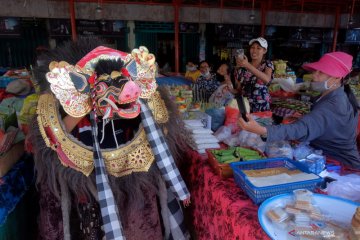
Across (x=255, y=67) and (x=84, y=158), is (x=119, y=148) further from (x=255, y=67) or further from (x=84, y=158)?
(x=255, y=67)

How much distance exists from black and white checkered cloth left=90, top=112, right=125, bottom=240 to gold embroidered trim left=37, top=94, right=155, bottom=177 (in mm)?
57

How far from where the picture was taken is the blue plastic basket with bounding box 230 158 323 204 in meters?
1.07

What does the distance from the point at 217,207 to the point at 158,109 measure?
557 millimetres

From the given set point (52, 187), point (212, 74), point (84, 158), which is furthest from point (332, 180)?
point (212, 74)

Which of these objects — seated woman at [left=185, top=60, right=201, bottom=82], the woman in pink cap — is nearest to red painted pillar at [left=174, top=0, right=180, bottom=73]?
seated woman at [left=185, top=60, right=201, bottom=82]

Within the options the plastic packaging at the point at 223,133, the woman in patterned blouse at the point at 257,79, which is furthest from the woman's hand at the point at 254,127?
the woman in patterned blouse at the point at 257,79

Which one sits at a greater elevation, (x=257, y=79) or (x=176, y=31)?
(x=176, y=31)

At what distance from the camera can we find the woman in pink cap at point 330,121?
142 cm

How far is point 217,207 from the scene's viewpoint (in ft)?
4.30

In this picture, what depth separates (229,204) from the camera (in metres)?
1.18

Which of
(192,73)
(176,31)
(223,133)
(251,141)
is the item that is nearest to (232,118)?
(223,133)

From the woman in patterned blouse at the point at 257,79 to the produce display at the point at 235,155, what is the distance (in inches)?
48.9

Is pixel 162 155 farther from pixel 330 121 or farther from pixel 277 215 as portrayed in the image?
pixel 330 121

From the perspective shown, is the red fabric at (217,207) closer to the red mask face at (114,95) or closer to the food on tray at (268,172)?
the food on tray at (268,172)
